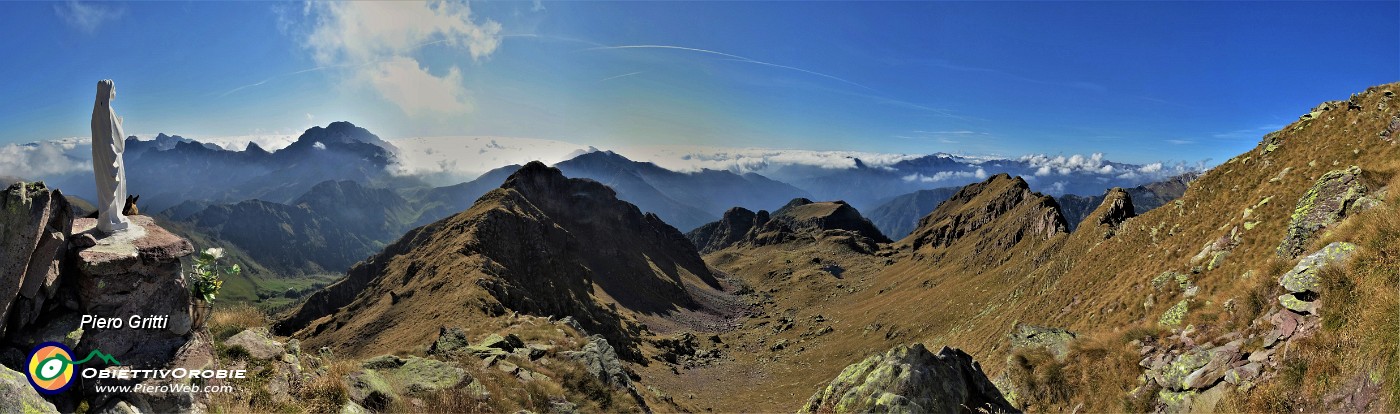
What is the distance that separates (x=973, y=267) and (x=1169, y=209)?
3067 inches

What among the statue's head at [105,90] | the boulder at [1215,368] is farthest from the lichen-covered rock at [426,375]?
the boulder at [1215,368]

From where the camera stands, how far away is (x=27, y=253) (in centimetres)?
1117

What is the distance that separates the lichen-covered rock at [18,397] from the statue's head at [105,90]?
7.62 metres

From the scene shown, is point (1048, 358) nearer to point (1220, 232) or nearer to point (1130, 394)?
point (1130, 394)

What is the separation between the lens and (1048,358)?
2314cm

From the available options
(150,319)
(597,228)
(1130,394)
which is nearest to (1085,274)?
(1130,394)

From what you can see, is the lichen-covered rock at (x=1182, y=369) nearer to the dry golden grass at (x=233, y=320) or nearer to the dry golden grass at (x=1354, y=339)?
the dry golden grass at (x=1354, y=339)

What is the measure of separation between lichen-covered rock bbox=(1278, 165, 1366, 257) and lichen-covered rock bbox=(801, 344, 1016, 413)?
1282 centimetres

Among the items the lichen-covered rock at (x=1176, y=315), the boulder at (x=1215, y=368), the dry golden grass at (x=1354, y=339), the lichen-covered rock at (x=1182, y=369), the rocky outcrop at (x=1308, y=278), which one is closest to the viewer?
the dry golden grass at (x=1354, y=339)

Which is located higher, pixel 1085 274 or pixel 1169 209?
pixel 1169 209

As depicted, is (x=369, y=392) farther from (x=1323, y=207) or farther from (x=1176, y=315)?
(x=1323, y=207)

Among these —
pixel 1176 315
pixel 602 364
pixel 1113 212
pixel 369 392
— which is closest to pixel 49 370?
pixel 369 392

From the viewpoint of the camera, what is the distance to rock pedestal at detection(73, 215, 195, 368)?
12.0m

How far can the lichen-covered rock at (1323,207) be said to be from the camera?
19438 mm
